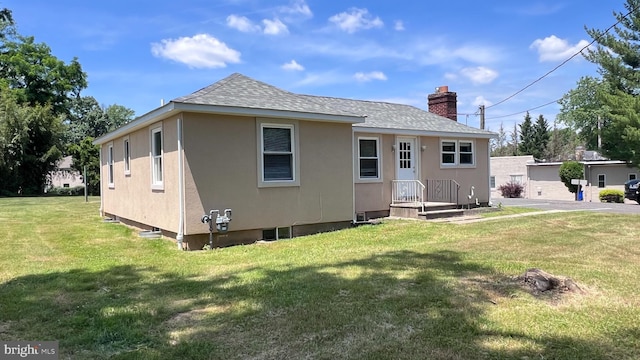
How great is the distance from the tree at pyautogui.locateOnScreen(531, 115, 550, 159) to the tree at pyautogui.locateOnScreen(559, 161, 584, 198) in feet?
73.8

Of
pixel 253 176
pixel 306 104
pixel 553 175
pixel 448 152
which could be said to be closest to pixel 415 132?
pixel 448 152

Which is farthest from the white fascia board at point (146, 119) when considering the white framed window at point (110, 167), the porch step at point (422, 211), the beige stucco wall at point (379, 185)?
the porch step at point (422, 211)

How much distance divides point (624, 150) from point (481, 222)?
12.2 meters

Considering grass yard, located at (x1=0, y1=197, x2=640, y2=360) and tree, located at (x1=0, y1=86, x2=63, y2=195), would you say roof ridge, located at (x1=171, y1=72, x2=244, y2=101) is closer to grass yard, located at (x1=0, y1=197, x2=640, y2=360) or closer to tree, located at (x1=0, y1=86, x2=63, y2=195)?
grass yard, located at (x1=0, y1=197, x2=640, y2=360)

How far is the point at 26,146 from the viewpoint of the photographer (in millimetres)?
31422

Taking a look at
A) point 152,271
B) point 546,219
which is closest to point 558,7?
point 546,219

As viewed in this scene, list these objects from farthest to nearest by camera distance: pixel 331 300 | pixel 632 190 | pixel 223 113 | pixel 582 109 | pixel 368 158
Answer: pixel 582 109, pixel 632 190, pixel 368 158, pixel 223 113, pixel 331 300

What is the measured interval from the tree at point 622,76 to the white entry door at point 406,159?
371 inches

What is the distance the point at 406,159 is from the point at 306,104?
13.8 feet

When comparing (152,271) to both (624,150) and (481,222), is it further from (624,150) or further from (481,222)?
(624,150)

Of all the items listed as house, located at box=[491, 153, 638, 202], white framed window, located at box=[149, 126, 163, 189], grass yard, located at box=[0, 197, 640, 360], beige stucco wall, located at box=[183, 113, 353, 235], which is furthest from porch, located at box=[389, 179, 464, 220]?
house, located at box=[491, 153, 638, 202]

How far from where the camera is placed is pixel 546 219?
11781 millimetres

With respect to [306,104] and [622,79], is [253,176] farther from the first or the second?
[622,79]

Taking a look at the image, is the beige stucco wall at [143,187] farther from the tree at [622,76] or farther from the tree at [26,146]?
the tree at [26,146]
